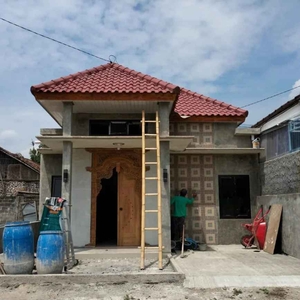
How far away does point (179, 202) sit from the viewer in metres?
10.4

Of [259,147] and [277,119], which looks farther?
[259,147]

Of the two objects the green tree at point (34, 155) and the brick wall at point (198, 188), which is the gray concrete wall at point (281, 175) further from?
the green tree at point (34, 155)

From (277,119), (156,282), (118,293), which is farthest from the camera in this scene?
(277,119)

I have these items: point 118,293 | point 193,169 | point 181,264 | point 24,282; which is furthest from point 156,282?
point 193,169

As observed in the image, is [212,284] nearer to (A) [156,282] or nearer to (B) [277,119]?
(A) [156,282]

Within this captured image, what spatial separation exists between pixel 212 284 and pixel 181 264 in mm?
1682

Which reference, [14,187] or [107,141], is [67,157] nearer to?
[107,141]

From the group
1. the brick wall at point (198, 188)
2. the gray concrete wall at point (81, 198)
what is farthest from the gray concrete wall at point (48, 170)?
the brick wall at point (198, 188)

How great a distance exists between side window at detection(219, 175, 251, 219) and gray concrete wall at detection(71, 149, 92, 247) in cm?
405

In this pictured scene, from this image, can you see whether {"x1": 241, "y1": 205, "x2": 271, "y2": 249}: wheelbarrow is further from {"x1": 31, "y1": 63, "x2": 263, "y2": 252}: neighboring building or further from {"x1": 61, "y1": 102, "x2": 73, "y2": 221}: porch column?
{"x1": 61, "y1": 102, "x2": 73, "y2": 221}: porch column

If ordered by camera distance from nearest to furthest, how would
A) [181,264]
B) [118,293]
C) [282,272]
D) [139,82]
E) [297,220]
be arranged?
[118,293]
[282,272]
[181,264]
[297,220]
[139,82]

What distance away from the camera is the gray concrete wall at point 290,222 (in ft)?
28.0

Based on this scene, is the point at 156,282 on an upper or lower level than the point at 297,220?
lower

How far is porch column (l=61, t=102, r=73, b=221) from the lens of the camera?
922cm
